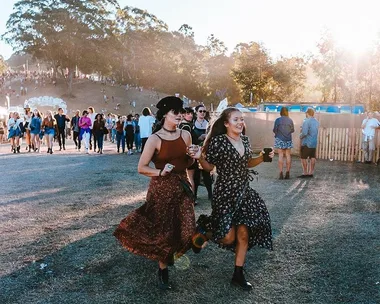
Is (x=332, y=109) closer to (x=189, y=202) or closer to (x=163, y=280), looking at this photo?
(x=189, y=202)

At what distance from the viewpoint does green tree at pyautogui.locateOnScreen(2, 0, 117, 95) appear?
5553 cm

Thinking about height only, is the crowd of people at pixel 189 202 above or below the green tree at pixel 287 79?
below

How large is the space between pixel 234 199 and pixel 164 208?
62 cm

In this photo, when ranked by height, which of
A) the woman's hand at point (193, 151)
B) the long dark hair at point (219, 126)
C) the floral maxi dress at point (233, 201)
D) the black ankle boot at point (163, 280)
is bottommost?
the black ankle boot at point (163, 280)

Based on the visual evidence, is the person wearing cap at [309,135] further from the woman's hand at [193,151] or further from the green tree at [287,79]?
the green tree at [287,79]

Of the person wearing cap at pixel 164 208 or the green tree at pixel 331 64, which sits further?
the green tree at pixel 331 64

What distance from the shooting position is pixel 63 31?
183ft

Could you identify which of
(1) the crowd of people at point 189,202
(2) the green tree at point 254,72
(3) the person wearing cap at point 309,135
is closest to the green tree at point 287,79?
(2) the green tree at point 254,72

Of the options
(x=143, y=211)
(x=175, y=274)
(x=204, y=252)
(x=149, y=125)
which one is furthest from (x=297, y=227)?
(x=149, y=125)

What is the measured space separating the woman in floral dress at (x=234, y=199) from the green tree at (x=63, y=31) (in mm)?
55408

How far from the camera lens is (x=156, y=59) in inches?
2726

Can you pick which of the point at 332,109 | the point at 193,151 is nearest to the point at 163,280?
the point at 193,151

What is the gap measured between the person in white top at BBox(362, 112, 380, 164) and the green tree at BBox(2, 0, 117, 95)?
47.8 metres

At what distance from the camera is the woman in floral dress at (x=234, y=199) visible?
3.79 meters
